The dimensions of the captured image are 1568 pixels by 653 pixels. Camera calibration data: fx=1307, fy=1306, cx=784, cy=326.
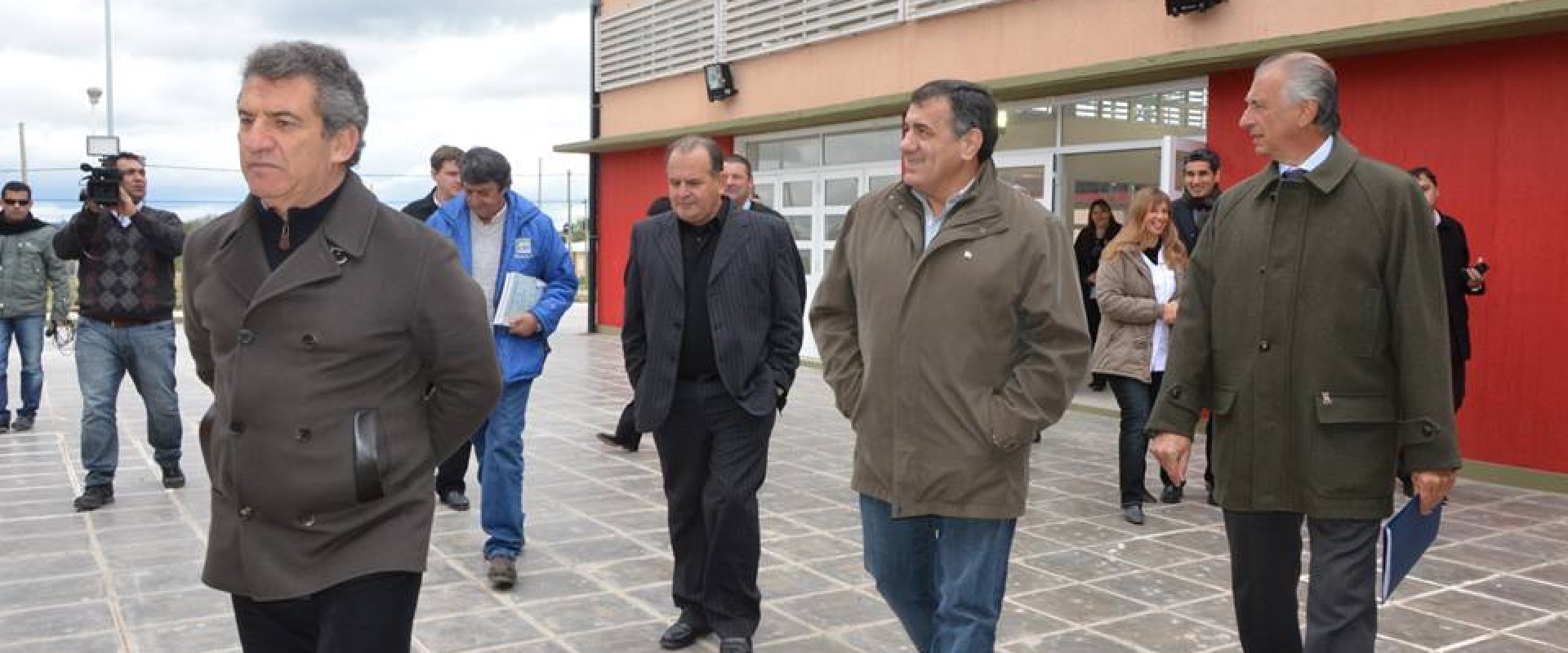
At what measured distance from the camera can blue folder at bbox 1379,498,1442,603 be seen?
311 centimetres

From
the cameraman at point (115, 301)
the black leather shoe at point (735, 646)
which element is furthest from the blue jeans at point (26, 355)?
the black leather shoe at point (735, 646)

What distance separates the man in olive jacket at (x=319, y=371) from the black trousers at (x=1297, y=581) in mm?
2057

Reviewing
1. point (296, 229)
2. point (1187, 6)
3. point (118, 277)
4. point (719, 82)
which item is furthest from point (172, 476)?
point (719, 82)

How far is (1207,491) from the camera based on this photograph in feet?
24.7

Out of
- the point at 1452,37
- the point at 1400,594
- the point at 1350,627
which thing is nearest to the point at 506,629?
the point at 1350,627

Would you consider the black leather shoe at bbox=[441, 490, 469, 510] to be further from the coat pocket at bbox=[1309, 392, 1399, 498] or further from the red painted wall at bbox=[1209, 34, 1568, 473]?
the red painted wall at bbox=[1209, 34, 1568, 473]

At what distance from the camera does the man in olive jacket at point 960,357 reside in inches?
132

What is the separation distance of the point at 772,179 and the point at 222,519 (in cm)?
1429

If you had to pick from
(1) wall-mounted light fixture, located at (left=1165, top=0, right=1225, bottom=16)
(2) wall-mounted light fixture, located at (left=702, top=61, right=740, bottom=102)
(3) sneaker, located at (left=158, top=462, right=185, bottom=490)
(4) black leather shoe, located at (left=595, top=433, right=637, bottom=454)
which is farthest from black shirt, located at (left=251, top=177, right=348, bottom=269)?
(2) wall-mounted light fixture, located at (left=702, top=61, right=740, bottom=102)

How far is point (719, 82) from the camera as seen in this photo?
1662 centimetres

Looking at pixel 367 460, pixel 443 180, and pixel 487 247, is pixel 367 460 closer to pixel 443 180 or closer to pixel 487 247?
pixel 487 247

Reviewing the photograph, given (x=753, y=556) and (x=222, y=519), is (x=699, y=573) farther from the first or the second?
(x=222, y=519)

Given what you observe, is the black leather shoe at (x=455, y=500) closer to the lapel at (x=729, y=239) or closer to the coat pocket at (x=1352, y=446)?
the lapel at (x=729, y=239)

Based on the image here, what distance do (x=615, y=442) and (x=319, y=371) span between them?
685cm
